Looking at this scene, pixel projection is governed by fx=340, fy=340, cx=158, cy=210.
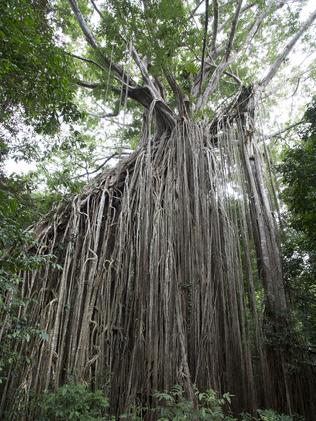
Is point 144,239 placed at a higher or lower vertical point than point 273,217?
lower

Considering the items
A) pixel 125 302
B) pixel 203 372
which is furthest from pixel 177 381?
pixel 125 302

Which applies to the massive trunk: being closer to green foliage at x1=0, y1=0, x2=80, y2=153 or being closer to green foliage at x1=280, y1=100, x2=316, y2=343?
green foliage at x1=280, y1=100, x2=316, y2=343

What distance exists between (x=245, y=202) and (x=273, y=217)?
0.50 metres

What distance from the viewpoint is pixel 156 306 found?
302cm

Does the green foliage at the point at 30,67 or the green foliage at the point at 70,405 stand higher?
the green foliage at the point at 30,67

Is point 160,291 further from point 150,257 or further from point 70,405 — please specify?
point 70,405

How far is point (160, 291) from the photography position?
10.3 ft

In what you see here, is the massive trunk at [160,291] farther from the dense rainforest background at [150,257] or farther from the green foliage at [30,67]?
the green foliage at [30,67]

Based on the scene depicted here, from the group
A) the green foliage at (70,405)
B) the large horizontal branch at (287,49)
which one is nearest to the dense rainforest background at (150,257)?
the green foliage at (70,405)

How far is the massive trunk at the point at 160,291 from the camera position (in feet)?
8.90

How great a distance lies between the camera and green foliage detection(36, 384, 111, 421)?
6.50ft

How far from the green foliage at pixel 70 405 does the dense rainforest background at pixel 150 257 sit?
10 mm

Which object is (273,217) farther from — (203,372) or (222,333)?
(203,372)

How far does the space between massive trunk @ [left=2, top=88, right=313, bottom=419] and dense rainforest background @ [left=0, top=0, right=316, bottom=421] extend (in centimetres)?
2
